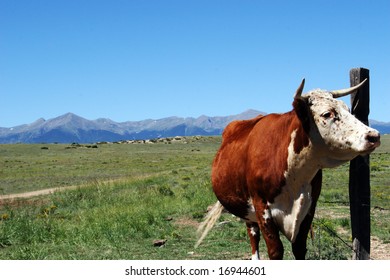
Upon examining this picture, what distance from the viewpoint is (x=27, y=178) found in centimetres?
3828

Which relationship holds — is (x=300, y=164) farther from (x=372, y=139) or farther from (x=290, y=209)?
(x=372, y=139)

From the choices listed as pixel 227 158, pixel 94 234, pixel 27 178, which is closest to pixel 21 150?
pixel 27 178

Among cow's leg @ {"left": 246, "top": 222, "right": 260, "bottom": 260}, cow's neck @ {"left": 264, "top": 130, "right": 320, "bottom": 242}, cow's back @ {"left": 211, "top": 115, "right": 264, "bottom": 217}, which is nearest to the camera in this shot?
cow's neck @ {"left": 264, "top": 130, "right": 320, "bottom": 242}

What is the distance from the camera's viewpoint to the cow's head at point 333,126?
4.76 metres

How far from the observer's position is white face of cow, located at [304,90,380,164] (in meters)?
4.73

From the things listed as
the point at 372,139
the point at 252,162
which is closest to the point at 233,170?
the point at 252,162

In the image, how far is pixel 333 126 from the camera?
505 centimetres

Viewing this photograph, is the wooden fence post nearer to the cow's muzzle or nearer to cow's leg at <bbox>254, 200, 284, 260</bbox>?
cow's leg at <bbox>254, 200, 284, 260</bbox>

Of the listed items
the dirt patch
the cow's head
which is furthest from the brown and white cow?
the dirt patch

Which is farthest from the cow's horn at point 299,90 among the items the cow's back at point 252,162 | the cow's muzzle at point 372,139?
the cow's muzzle at point 372,139

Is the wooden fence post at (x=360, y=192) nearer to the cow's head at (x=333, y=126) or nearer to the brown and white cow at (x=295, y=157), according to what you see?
the brown and white cow at (x=295, y=157)

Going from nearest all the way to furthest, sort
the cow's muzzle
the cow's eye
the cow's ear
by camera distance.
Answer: the cow's muzzle
the cow's eye
the cow's ear

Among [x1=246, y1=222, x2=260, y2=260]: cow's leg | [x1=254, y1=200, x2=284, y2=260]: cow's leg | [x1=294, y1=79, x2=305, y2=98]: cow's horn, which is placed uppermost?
[x1=294, y1=79, x2=305, y2=98]: cow's horn

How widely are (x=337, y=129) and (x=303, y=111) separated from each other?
48 cm
